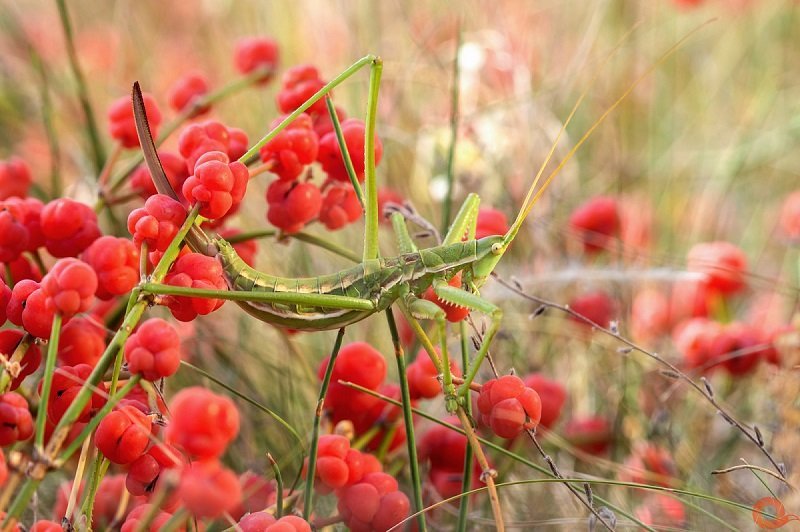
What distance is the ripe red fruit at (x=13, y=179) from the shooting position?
28.7 inches

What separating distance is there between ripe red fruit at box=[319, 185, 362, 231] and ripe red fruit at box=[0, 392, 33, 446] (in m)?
0.29

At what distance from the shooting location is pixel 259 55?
91cm

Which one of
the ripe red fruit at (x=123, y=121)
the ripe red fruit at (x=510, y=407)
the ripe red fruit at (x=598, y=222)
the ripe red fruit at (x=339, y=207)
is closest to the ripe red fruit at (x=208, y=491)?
the ripe red fruit at (x=510, y=407)

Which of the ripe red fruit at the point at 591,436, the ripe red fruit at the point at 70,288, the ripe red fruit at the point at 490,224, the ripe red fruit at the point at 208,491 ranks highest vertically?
the ripe red fruit at the point at 70,288

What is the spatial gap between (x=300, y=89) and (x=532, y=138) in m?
0.64

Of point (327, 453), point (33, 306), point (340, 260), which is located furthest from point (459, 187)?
point (33, 306)

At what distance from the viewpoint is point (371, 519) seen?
58cm

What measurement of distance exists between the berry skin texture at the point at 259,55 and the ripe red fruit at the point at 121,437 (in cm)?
50

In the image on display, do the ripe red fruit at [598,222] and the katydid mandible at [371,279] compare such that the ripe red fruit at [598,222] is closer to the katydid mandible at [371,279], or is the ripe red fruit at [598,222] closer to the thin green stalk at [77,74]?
the katydid mandible at [371,279]

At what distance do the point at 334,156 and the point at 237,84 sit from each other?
0.21m

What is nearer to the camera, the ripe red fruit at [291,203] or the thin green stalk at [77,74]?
the ripe red fruit at [291,203]

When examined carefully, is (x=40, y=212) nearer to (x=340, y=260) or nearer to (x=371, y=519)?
(x=371, y=519)
